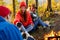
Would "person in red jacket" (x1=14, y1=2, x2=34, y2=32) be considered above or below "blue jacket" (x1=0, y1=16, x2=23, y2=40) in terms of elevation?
below

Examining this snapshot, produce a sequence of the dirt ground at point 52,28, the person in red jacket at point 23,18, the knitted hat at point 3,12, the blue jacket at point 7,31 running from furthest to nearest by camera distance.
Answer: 1. the dirt ground at point 52,28
2. the person in red jacket at point 23,18
3. the knitted hat at point 3,12
4. the blue jacket at point 7,31

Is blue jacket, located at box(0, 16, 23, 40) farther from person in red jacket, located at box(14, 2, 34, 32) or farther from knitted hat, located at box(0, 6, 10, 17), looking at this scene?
person in red jacket, located at box(14, 2, 34, 32)

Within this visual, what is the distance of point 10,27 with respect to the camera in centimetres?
190

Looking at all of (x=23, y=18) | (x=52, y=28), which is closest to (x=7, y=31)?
(x=23, y=18)

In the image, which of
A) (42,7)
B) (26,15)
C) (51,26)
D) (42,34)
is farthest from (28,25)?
(42,7)

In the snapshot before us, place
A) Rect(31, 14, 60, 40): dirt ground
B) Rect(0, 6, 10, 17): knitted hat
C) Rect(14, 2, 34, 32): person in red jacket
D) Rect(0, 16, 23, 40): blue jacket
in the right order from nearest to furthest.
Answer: Rect(0, 16, 23, 40): blue jacket
Rect(0, 6, 10, 17): knitted hat
Rect(14, 2, 34, 32): person in red jacket
Rect(31, 14, 60, 40): dirt ground

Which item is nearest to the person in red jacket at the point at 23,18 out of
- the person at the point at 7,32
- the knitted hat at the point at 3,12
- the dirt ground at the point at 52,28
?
the dirt ground at the point at 52,28

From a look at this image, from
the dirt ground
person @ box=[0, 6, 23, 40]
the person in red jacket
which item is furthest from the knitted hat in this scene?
the dirt ground

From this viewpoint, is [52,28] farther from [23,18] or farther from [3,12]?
[3,12]

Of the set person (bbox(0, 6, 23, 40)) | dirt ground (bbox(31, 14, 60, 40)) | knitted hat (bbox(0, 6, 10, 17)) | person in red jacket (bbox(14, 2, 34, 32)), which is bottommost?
dirt ground (bbox(31, 14, 60, 40))

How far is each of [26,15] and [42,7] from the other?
13.3ft

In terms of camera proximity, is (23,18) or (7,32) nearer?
(7,32)

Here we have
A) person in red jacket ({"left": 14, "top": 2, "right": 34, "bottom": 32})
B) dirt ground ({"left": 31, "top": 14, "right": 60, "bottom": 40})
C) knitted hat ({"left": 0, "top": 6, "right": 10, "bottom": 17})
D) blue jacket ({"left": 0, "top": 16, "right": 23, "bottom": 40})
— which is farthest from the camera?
dirt ground ({"left": 31, "top": 14, "right": 60, "bottom": 40})

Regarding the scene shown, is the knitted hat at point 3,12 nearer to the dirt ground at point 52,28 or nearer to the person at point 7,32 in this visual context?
the person at point 7,32
